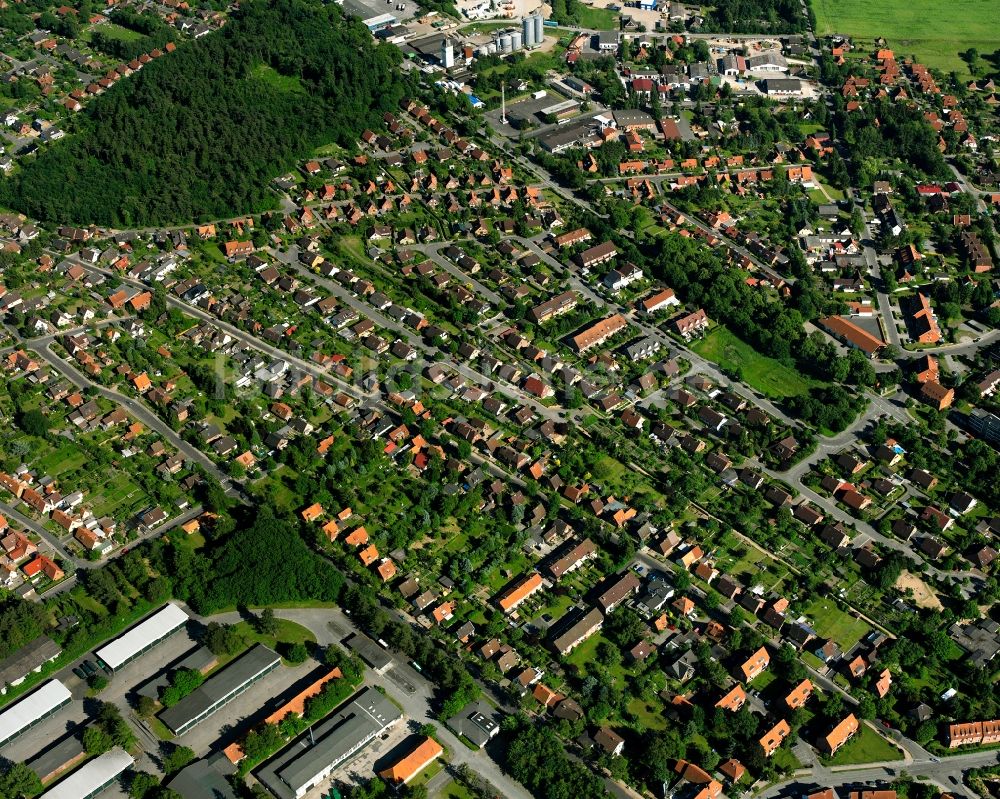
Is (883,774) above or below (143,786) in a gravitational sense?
below

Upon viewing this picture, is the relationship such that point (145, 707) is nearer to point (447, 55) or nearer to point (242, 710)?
point (242, 710)

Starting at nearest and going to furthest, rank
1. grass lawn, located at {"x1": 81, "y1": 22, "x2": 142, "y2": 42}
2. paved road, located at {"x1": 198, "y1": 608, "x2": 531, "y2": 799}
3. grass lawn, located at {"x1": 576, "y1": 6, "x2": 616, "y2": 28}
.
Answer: paved road, located at {"x1": 198, "y1": 608, "x2": 531, "y2": 799} → grass lawn, located at {"x1": 81, "y1": 22, "x2": 142, "y2": 42} → grass lawn, located at {"x1": 576, "y1": 6, "x2": 616, "y2": 28}

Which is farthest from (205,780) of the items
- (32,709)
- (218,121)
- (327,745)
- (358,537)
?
(218,121)

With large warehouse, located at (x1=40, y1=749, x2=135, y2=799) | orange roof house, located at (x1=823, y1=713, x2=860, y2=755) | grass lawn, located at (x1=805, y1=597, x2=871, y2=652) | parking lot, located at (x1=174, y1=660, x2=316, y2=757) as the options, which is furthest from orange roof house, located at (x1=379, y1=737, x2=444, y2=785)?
grass lawn, located at (x1=805, y1=597, x2=871, y2=652)

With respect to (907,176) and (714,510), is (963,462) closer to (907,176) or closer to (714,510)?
(714,510)

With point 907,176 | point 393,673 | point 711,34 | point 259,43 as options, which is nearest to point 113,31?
point 259,43

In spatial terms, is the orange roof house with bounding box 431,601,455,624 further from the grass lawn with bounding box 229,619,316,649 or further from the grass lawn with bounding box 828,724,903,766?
the grass lawn with bounding box 828,724,903,766
